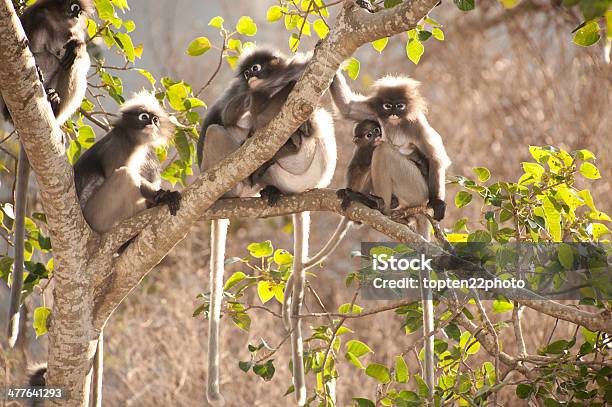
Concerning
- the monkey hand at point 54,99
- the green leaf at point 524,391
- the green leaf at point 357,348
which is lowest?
the green leaf at point 524,391

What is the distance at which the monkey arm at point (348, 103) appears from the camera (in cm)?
389

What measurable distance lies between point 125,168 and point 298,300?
1006 millimetres

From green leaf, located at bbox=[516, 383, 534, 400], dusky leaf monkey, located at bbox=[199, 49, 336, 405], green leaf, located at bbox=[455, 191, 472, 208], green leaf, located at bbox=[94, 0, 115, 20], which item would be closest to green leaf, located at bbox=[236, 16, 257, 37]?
dusky leaf monkey, located at bbox=[199, 49, 336, 405]

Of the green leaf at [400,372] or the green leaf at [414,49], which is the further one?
the green leaf at [414,49]

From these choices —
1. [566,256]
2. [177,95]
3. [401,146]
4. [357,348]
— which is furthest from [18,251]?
[566,256]

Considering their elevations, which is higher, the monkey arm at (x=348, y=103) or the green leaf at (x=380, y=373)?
the monkey arm at (x=348, y=103)

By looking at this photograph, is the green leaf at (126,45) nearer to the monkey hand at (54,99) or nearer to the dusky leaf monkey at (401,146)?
the monkey hand at (54,99)

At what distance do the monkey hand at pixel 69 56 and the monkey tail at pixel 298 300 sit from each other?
1.31 m

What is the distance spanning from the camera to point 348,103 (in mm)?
3906

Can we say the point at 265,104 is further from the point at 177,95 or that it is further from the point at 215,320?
the point at 215,320

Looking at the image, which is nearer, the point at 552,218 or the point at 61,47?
the point at 552,218

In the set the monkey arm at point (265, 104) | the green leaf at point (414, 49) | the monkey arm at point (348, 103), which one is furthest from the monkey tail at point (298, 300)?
the green leaf at point (414, 49)

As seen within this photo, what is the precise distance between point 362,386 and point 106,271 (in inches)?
154

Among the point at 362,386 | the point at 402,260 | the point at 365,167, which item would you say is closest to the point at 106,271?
the point at 402,260
